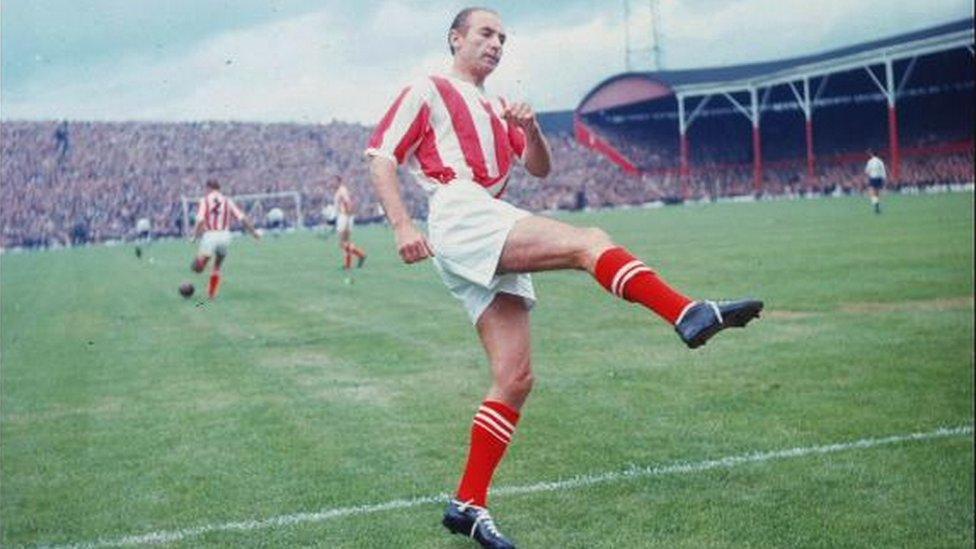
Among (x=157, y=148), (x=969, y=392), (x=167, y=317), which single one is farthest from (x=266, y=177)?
(x=969, y=392)

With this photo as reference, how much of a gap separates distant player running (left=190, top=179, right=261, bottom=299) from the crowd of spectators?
718 inches

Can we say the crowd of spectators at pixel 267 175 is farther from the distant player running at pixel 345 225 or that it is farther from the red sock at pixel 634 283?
the red sock at pixel 634 283

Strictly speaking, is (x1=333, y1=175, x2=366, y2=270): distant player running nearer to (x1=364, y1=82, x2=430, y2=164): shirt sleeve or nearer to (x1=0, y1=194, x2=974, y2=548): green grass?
(x1=0, y1=194, x2=974, y2=548): green grass

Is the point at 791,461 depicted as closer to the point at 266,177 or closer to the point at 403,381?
the point at 403,381

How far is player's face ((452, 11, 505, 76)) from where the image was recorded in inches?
185

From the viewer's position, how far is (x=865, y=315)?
1064 cm

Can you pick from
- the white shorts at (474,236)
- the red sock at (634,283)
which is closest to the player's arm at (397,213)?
the white shorts at (474,236)

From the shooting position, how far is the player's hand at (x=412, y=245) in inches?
170

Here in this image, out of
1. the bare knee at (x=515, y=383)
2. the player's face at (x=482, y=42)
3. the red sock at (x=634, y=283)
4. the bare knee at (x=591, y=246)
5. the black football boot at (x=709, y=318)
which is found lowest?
the bare knee at (x=515, y=383)

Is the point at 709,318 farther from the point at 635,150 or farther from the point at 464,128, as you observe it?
the point at 635,150

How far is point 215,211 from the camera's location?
18.4m

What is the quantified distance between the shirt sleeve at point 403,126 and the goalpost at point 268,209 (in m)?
45.9

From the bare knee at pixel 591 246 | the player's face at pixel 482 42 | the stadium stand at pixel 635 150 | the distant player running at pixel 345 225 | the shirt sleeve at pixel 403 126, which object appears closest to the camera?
the bare knee at pixel 591 246

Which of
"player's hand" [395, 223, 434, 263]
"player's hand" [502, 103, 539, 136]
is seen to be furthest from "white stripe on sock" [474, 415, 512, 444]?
"player's hand" [502, 103, 539, 136]
